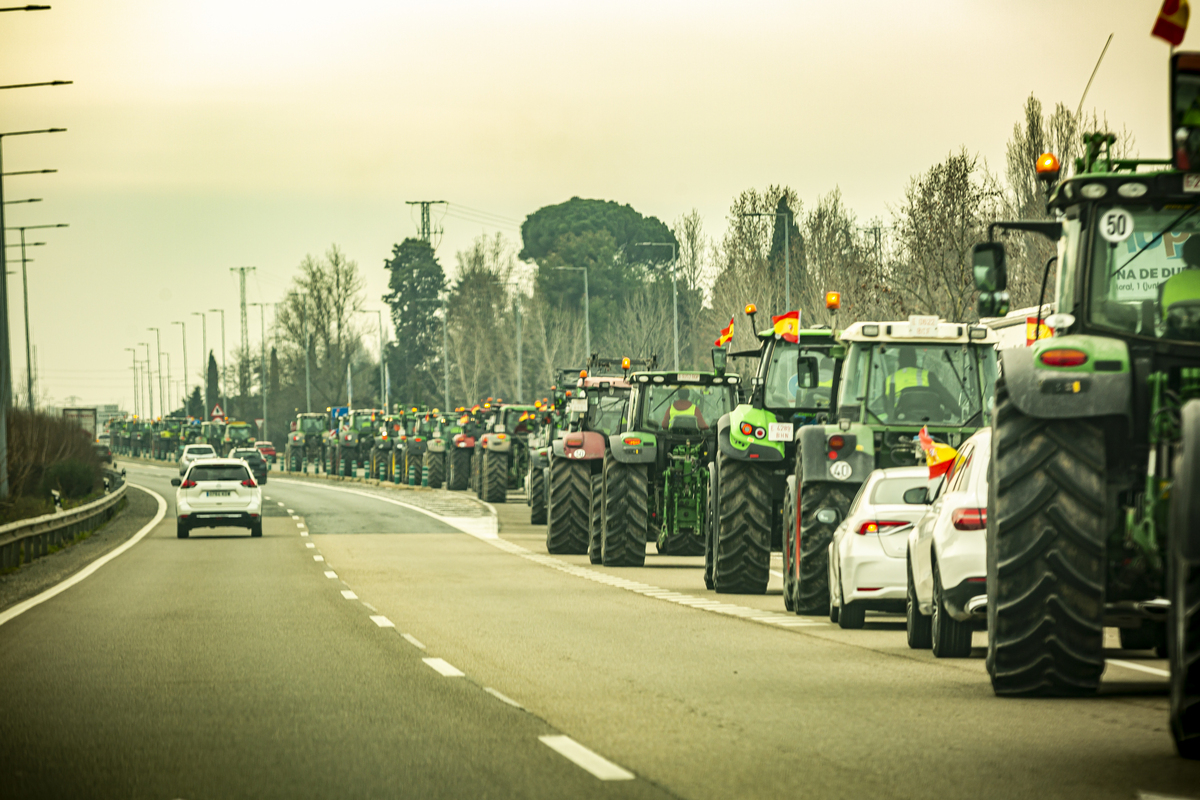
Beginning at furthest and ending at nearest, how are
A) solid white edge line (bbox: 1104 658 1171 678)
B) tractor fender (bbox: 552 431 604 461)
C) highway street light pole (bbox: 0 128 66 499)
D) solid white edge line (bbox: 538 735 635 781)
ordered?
1. highway street light pole (bbox: 0 128 66 499)
2. tractor fender (bbox: 552 431 604 461)
3. solid white edge line (bbox: 1104 658 1171 678)
4. solid white edge line (bbox: 538 735 635 781)

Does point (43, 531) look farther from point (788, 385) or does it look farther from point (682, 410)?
point (788, 385)

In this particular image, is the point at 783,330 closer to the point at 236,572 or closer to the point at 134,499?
the point at 236,572


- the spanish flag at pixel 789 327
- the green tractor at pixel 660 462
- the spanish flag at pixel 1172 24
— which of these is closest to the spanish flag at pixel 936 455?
the spanish flag at pixel 789 327

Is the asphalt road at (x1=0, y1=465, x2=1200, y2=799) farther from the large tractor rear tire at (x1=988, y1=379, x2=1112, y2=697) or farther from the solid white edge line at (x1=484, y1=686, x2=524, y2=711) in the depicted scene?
the large tractor rear tire at (x1=988, y1=379, x2=1112, y2=697)

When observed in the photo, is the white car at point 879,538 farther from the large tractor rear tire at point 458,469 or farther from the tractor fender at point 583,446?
the large tractor rear tire at point 458,469

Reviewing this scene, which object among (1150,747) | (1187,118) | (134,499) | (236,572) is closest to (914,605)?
(1150,747)

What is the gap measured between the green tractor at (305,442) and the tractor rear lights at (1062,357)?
8479 centimetres

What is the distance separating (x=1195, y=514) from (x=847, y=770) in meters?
1.96

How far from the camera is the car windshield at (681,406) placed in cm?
2592

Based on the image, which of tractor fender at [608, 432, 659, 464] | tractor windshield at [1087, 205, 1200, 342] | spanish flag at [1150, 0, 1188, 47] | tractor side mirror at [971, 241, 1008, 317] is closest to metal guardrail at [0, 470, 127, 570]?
tractor fender at [608, 432, 659, 464]

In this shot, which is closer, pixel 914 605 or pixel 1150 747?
pixel 1150 747

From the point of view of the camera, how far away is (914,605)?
1403 centimetres

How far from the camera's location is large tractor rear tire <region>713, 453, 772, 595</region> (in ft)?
65.1

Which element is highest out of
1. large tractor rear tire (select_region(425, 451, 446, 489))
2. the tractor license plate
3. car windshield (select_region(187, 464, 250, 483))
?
the tractor license plate
